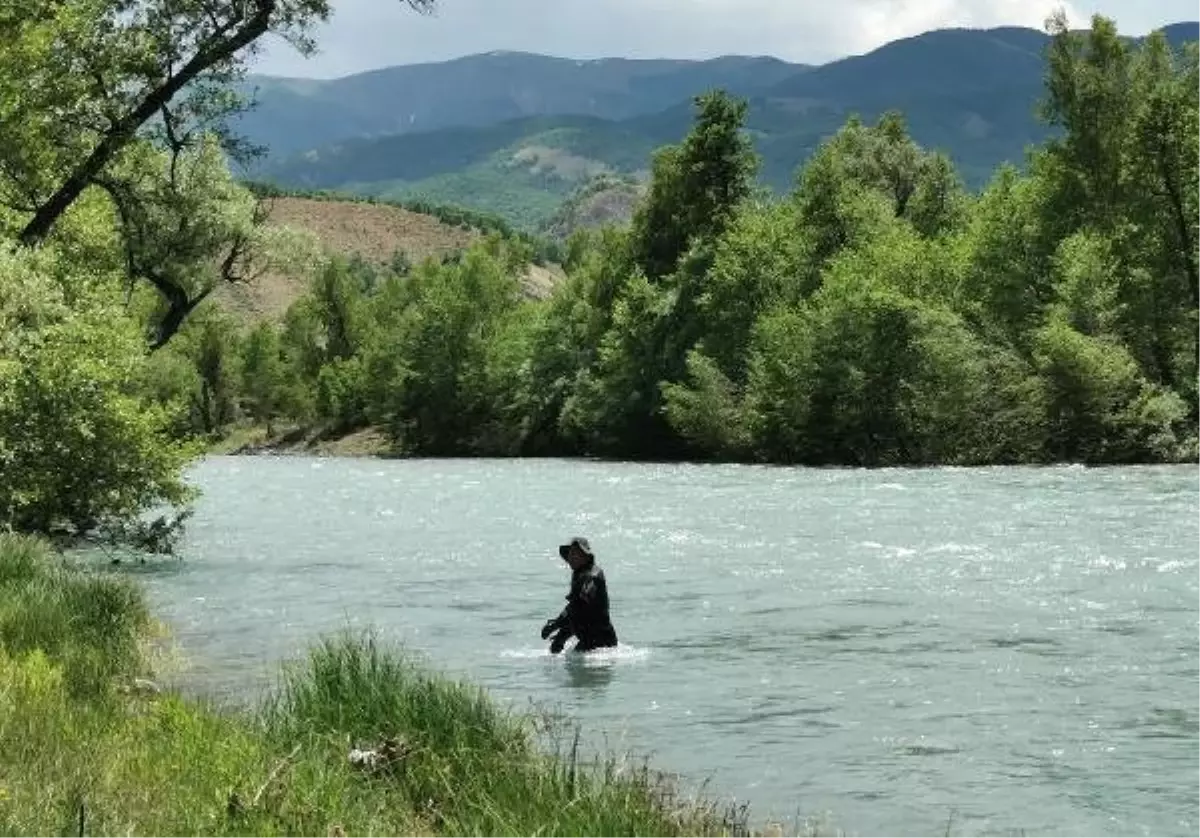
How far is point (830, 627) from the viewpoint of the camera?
20.3m

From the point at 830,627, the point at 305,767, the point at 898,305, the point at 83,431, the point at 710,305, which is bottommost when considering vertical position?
the point at 830,627

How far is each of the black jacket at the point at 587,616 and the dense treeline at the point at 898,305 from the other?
4204 cm

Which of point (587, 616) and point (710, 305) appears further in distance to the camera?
→ point (710, 305)

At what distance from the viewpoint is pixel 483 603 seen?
78.8 feet

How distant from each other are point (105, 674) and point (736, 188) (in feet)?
245

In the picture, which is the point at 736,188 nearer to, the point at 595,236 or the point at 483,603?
the point at 595,236

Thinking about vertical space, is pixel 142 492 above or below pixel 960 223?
below

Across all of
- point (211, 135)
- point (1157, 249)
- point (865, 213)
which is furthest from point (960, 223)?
point (211, 135)

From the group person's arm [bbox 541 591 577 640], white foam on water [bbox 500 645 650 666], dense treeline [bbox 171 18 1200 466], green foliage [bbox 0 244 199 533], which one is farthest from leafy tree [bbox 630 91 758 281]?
person's arm [bbox 541 591 577 640]

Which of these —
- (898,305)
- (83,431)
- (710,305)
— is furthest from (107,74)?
(710,305)

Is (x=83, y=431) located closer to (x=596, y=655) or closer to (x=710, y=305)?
(x=596, y=655)

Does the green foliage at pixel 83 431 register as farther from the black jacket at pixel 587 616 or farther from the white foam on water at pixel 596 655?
the black jacket at pixel 587 616

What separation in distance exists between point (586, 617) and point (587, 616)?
38 mm

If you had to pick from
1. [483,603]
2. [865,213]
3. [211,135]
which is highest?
[865,213]
